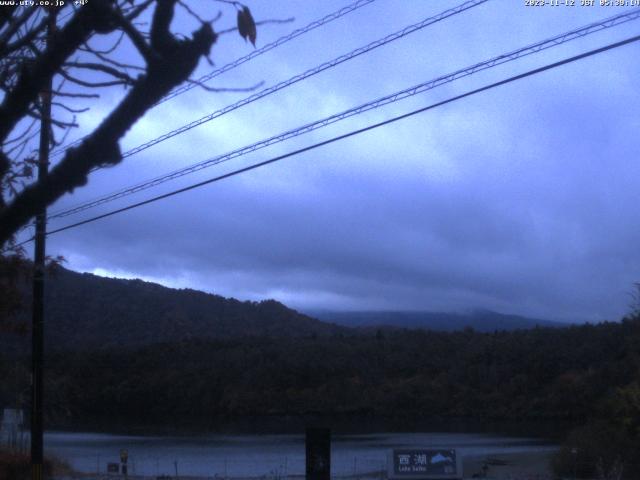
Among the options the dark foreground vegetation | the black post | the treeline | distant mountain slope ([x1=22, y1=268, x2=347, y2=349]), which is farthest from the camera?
distant mountain slope ([x1=22, y1=268, x2=347, y2=349])

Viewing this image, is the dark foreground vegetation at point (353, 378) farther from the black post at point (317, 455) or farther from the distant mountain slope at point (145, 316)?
the black post at point (317, 455)

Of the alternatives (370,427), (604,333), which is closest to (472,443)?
(370,427)

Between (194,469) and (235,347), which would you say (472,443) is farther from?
(235,347)

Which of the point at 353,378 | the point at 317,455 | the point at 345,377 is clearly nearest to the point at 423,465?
the point at 317,455

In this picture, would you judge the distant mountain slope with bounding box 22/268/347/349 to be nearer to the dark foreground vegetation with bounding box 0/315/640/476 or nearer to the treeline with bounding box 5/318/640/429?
the dark foreground vegetation with bounding box 0/315/640/476

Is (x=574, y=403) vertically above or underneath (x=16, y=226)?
underneath

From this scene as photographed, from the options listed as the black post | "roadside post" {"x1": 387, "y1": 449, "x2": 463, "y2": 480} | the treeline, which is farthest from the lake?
the treeline
